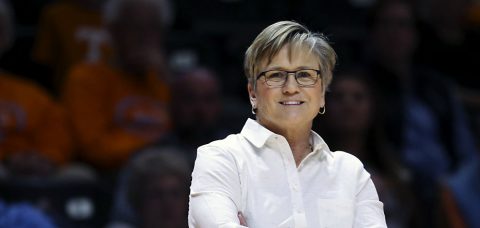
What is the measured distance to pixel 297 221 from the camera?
255cm

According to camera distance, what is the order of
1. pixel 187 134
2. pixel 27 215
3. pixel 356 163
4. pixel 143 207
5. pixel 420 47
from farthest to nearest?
pixel 420 47, pixel 187 134, pixel 143 207, pixel 27 215, pixel 356 163

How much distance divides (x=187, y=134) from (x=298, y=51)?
3.64 metres

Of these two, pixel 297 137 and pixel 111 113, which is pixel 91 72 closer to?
pixel 111 113

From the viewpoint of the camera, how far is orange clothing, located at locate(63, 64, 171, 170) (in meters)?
6.11

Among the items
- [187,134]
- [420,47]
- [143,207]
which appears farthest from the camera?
[420,47]

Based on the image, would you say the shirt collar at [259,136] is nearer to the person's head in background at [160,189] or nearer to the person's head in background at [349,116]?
the person's head in background at [160,189]

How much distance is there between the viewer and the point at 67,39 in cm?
665

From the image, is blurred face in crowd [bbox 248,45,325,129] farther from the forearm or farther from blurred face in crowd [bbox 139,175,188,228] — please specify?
blurred face in crowd [bbox 139,175,188,228]

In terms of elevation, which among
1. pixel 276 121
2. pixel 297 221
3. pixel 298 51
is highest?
pixel 298 51

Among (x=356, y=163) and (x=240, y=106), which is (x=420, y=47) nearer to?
(x=240, y=106)

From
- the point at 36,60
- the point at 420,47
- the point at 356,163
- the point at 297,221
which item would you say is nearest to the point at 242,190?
the point at 297,221

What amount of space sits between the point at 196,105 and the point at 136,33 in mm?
544

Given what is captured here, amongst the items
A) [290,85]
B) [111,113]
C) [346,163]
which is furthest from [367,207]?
[111,113]

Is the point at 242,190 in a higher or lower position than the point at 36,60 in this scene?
higher
